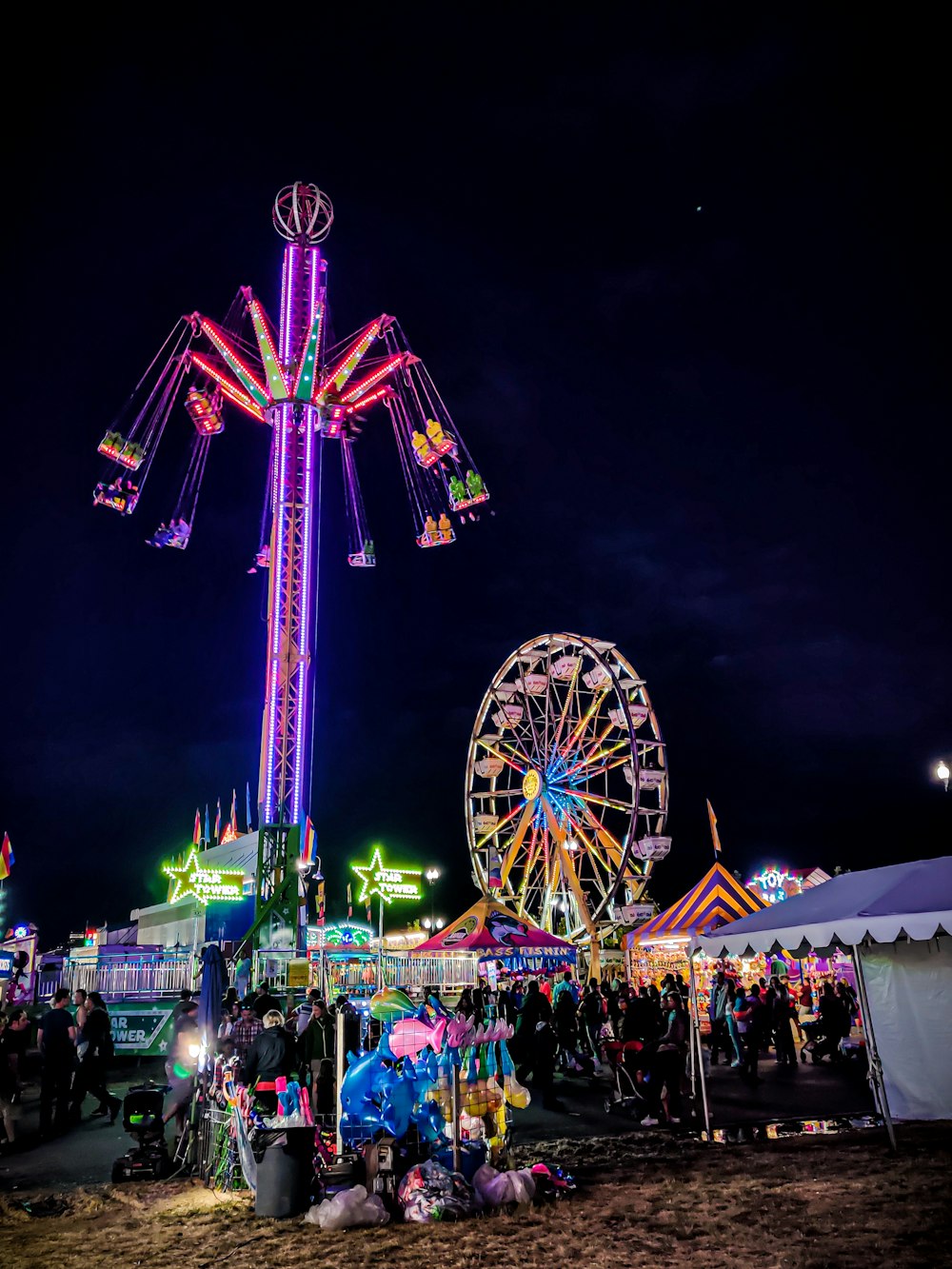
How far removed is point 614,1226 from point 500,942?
58.1 feet

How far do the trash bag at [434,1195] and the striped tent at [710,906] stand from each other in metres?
18.0

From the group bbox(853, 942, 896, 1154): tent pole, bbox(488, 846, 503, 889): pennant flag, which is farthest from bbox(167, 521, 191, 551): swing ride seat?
bbox(853, 942, 896, 1154): tent pole

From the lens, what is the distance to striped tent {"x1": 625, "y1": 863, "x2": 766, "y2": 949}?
955 inches

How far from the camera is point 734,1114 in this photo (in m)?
11.5

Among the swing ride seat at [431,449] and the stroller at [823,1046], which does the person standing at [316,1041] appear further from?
the swing ride seat at [431,449]

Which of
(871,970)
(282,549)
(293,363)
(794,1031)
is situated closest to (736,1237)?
(871,970)

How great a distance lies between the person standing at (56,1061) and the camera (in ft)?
36.8

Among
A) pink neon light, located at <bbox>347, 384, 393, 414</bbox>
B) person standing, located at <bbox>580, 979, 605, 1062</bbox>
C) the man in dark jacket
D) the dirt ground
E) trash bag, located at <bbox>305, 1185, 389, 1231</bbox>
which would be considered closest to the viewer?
the dirt ground

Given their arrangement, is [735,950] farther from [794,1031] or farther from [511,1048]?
[794,1031]

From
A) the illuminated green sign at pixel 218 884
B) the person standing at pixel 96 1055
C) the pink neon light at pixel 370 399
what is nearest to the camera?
the person standing at pixel 96 1055

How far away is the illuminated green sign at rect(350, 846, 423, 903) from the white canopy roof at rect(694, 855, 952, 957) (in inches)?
1633

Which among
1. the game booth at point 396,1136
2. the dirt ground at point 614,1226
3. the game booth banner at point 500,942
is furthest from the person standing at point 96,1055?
the game booth banner at point 500,942

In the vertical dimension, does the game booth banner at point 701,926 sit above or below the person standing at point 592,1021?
above

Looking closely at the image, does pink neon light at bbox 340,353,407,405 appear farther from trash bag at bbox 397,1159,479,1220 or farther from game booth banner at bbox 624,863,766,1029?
trash bag at bbox 397,1159,479,1220
